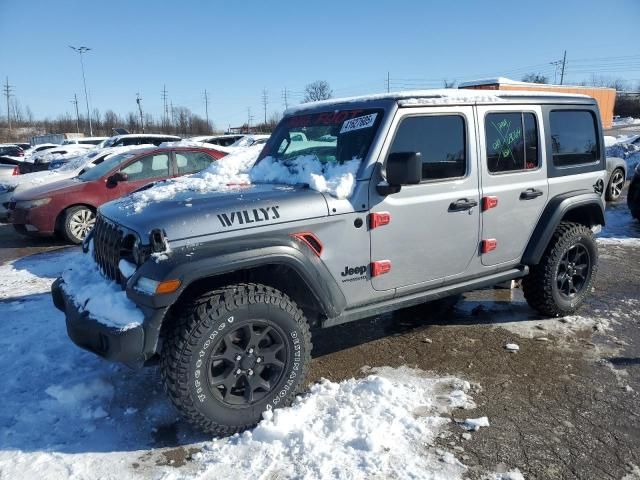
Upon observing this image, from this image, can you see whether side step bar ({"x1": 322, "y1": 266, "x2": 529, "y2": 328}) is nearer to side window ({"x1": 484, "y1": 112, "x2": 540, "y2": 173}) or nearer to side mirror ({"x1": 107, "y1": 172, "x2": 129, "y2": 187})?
side window ({"x1": 484, "y1": 112, "x2": 540, "y2": 173})

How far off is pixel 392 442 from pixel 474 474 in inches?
18.7

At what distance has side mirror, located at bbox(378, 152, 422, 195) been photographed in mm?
3166

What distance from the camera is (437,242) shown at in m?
3.75

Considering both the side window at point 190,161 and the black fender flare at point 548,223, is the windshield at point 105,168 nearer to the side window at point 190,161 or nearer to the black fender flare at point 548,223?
the side window at point 190,161

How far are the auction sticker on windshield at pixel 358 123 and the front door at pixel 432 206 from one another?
0.18 metres

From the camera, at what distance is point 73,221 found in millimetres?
8344

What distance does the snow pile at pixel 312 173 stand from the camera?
3334mm

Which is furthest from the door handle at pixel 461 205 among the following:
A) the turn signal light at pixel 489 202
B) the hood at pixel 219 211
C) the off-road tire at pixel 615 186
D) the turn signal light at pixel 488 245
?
the off-road tire at pixel 615 186

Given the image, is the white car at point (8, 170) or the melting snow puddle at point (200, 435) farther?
the white car at point (8, 170)

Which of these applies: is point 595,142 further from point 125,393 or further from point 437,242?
point 125,393

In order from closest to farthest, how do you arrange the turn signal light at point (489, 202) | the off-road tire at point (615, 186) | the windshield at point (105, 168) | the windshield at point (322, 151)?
1. the windshield at point (322, 151)
2. the turn signal light at point (489, 202)
3. the windshield at point (105, 168)
4. the off-road tire at point (615, 186)

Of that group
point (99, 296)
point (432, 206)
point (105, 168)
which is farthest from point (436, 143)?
point (105, 168)

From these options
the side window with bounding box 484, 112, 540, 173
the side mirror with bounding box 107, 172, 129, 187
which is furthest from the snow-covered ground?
the side mirror with bounding box 107, 172, 129, 187

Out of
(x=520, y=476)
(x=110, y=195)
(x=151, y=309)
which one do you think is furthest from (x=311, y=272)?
(x=110, y=195)
